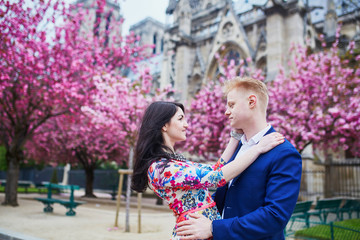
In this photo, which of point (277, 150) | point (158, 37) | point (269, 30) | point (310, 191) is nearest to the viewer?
point (277, 150)

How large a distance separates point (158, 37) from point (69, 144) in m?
52.7

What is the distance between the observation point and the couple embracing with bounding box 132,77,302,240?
1.76m

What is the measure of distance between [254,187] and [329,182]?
17726 millimetres

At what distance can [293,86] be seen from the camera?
42.5 ft

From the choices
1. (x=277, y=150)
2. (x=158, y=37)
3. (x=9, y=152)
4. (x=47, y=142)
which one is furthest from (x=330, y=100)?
(x=158, y=37)

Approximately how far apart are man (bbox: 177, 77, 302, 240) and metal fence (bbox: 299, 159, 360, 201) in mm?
16066

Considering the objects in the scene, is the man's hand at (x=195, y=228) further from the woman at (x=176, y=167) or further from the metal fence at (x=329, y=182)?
the metal fence at (x=329, y=182)

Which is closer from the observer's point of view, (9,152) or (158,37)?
(9,152)

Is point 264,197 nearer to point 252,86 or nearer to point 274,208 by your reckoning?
point 274,208

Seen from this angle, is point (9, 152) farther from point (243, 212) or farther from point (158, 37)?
point (158, 37)

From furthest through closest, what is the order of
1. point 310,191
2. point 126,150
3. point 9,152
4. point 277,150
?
point 126,150
point 310,191
point 9,152
point 277,150

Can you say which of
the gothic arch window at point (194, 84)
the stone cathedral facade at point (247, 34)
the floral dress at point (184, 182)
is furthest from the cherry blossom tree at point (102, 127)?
the gothic arch window at point (194, 84)

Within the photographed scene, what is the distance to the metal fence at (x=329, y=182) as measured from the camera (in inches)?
665

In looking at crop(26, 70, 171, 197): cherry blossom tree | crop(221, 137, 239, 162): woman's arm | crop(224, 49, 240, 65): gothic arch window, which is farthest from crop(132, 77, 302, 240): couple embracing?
crop(224, 49, 240, 65): gothic arch window
